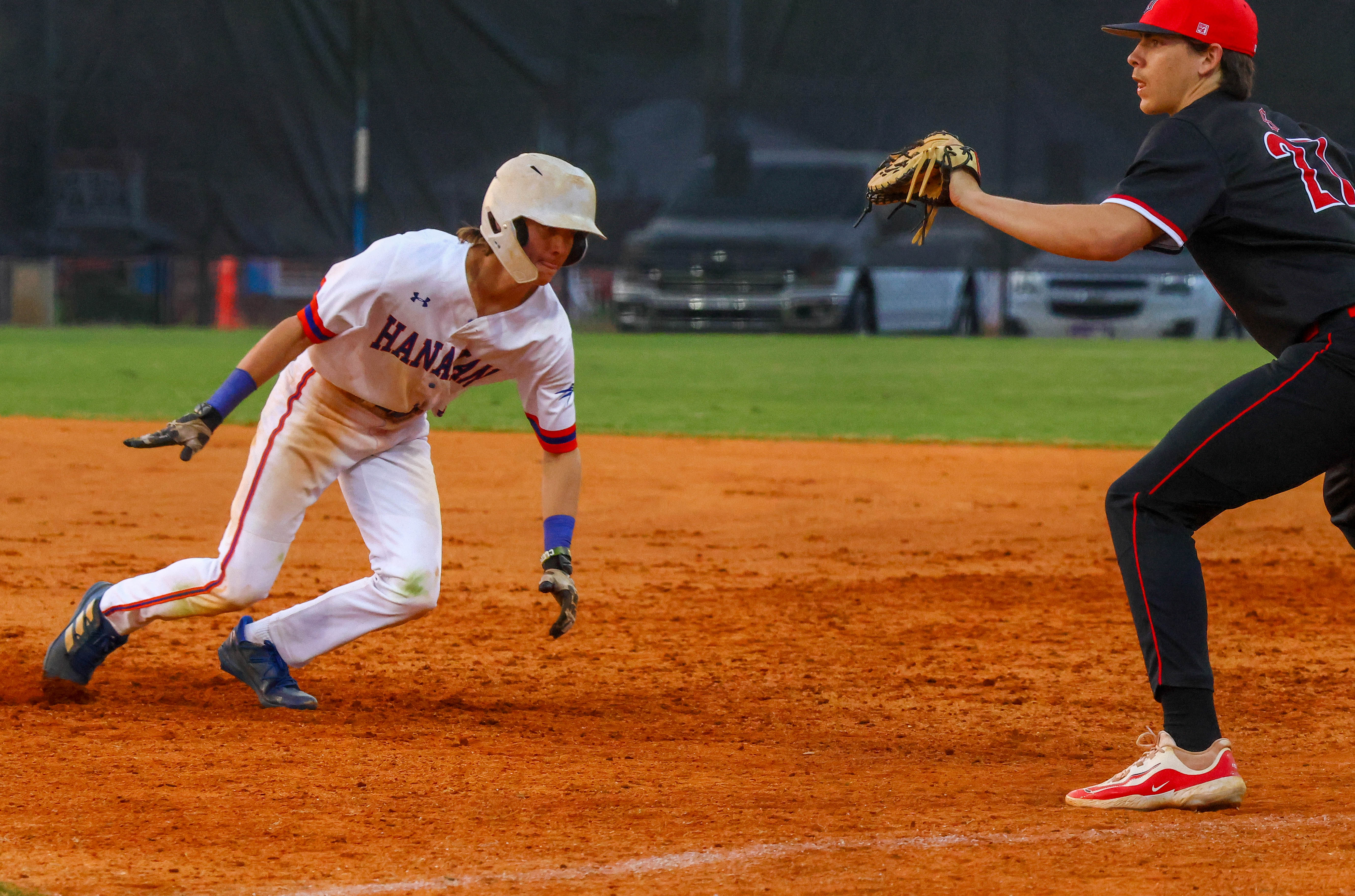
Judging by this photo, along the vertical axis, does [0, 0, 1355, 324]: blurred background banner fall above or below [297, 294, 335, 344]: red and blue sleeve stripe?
above

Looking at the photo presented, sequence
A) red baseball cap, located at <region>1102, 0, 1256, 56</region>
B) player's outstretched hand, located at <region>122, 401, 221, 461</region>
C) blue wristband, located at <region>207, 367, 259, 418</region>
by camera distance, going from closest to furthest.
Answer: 1. red baseball cap, located at <region>1102, 0, 1256, 56</region>
2. player's outstretched hand, located at <region>122, 401, 221, 461</region>
3. blue wristband, located at <region>207, 367, 259, 418</region>

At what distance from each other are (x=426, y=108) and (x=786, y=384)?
6858 mm

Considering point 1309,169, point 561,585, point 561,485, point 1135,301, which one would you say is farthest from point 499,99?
point 1309,169

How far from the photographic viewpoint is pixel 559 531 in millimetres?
3797

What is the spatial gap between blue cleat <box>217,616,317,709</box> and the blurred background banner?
42.6 ft

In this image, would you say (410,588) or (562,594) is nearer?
(562,594)

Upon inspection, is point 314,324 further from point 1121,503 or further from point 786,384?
point 786,384

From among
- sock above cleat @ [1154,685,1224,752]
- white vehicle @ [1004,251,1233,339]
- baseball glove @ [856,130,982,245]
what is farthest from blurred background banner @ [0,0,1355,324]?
sock above cleat @ [1154,685,1224,752]

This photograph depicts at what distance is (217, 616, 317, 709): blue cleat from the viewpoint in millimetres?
Result: 3893

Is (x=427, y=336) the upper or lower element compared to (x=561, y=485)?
upper

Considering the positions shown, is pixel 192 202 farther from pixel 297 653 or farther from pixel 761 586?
pixel 297 653

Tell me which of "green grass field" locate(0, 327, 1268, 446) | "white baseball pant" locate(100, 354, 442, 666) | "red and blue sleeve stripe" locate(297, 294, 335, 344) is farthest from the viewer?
"green grass field" locate(0, 327, 1268, 446)

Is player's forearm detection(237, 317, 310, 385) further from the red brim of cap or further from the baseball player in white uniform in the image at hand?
the red brim of cap

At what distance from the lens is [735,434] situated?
9805 mm
